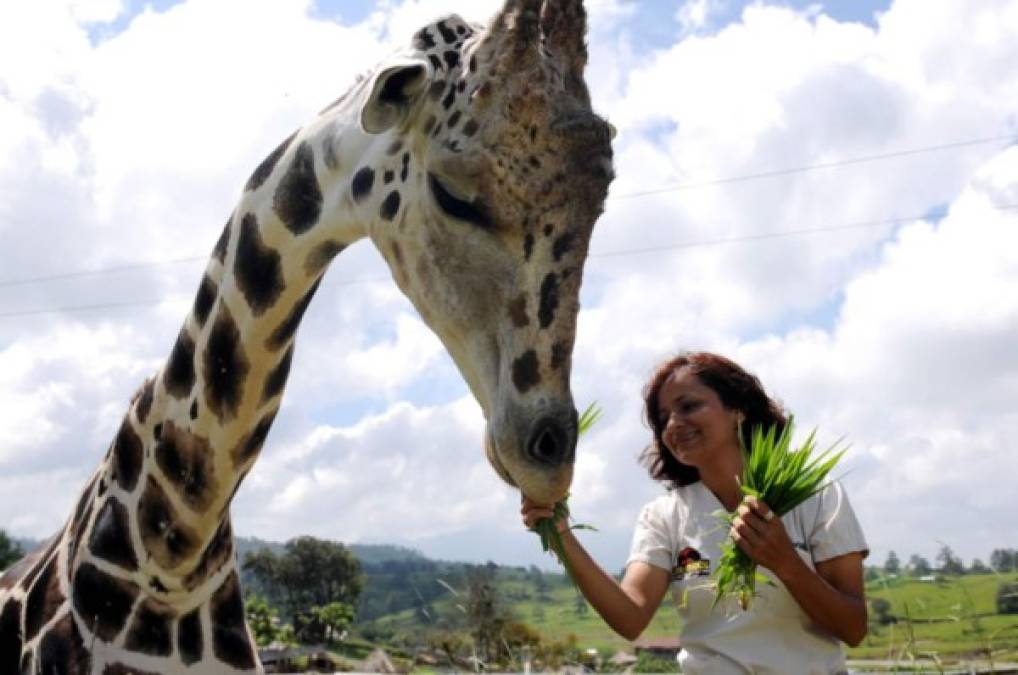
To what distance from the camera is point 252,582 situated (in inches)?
2822

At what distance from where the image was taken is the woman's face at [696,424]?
3.48 metres

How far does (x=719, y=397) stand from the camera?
356 cm

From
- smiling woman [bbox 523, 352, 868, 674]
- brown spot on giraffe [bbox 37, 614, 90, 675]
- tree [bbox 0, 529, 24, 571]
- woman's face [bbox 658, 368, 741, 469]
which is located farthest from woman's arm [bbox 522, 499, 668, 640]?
tree [bbox 0, 529, 24, 571]

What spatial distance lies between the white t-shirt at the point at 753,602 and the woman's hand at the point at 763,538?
22 cm

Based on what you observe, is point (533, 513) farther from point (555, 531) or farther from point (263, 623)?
point (263, 623)

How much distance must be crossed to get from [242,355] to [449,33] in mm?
984

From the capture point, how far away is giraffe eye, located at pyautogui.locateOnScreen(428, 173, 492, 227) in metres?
2.47

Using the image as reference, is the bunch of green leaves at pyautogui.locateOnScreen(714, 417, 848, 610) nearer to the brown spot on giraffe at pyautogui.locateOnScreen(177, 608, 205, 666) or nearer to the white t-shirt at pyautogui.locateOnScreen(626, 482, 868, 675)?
the white t-shirt at pyautogui.locateOnScreen(626, 482, 868, 675)

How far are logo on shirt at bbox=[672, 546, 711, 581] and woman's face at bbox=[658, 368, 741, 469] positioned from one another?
0.28 meters

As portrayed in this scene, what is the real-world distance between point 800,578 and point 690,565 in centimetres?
49

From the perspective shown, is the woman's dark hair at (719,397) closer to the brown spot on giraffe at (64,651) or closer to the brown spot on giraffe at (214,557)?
the brown spot on giraffe at (214,557)

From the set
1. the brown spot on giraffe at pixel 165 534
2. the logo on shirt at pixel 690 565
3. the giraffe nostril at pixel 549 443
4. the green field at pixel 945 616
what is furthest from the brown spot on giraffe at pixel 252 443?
the green field at pixel 945 616

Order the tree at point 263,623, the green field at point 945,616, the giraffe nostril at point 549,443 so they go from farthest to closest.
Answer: the tree at point 263,623
the green field at point 945,616
the giraffe nostril at point 549,443

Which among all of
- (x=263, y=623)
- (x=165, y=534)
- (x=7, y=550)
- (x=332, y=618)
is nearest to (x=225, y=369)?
(x=165, y=534)
